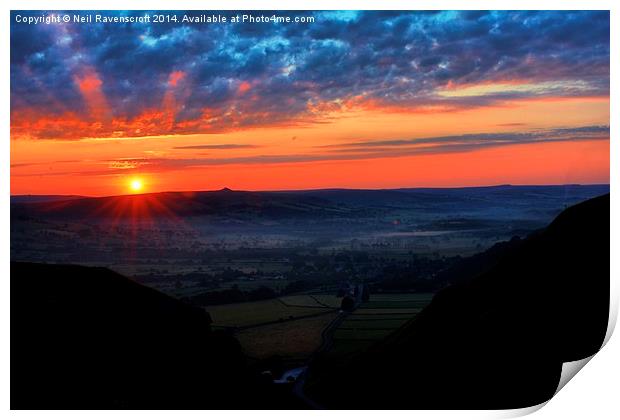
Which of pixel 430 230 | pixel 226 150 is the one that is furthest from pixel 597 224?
pixel 226 150

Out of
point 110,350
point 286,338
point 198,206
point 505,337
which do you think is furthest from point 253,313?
point 505,337

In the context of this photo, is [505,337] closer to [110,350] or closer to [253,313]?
[253,313]

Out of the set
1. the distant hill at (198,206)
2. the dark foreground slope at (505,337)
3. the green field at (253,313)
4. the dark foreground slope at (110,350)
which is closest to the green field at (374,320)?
the dark foreground slope at (505,337)

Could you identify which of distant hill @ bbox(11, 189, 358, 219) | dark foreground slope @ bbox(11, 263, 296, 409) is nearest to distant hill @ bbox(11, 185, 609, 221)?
distant hill @ bbox(11, 189, 358, 219)

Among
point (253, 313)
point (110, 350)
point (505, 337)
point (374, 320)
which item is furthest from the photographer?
point (253, 313)

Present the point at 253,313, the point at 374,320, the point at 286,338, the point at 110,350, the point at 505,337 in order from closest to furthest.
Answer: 1. the point at 505,337
2. the point at 110,350
3. the point at 374,320
4. the point at 286,338
5. the point at 253,313

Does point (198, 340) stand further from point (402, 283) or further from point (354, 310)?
point (402, 283)
